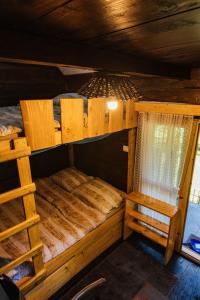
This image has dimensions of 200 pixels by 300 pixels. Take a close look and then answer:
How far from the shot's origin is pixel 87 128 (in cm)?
199

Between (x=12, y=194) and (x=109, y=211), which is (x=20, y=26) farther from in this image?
(x=109, y=211)

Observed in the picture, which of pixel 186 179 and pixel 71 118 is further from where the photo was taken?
pixel 186 179

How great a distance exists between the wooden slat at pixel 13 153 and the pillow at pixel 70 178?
1.97 meters

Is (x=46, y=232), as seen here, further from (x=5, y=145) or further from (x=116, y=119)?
(x=116, y=119)

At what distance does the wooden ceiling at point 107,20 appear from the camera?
0.61 m

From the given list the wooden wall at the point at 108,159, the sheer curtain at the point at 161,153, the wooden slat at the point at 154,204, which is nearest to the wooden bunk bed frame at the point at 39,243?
the wooden slat at the point at 154,204

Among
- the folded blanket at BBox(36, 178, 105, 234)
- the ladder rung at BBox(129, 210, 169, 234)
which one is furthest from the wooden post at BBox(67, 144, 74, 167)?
the ladder rung at BBox(129, 210, 169, 234)

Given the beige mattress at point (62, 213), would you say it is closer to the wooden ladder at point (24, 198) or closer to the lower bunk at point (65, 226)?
the lower bunk at point (65, 226)

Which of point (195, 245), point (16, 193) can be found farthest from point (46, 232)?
point (195, 245)

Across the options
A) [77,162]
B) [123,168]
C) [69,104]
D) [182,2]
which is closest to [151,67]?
[69,104]

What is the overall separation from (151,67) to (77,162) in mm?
2794

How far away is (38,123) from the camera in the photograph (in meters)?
1.54

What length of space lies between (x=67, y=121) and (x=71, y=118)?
0.05 meters

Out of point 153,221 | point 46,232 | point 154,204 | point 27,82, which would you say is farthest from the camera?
→ point 27,82
